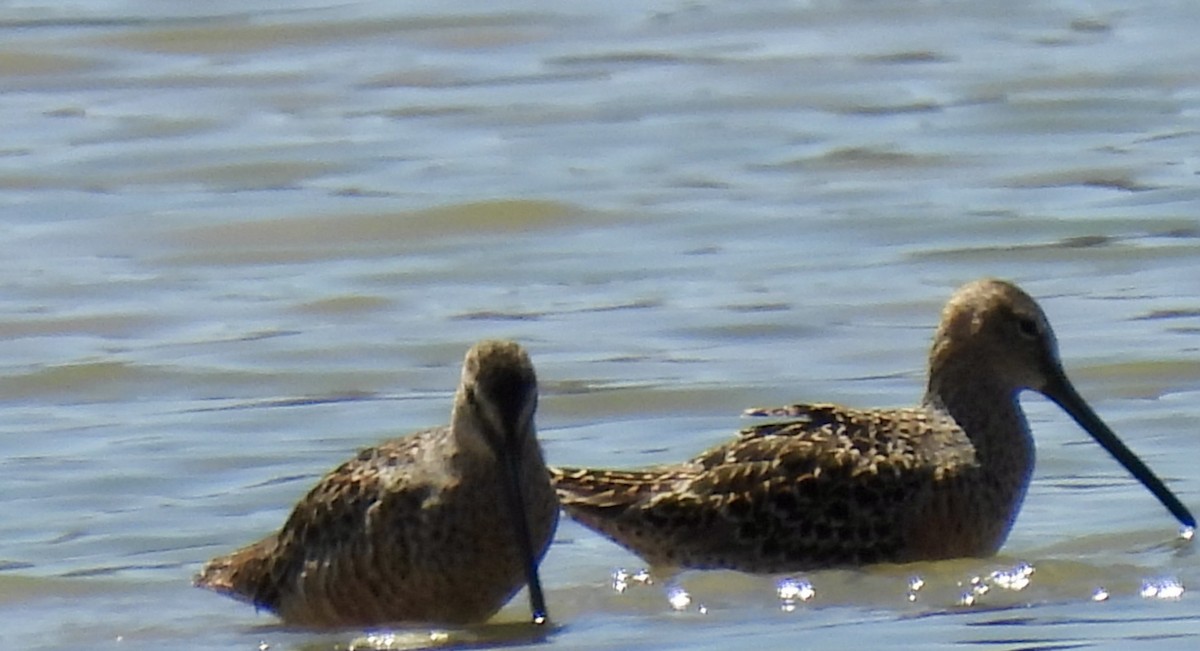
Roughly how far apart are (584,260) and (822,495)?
12.9ft

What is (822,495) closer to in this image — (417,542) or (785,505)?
(785,505)

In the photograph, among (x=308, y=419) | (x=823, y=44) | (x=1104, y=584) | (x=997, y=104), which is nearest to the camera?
(x=1104, y=584)

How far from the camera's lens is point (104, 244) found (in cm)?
1248

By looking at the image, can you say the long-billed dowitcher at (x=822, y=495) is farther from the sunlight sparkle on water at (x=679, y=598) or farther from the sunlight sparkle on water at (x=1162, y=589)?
the sunlight sparkle on water at (x=1162, y=589)

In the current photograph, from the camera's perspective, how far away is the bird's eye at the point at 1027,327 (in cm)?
870

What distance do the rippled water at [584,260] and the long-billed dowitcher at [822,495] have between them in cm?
9

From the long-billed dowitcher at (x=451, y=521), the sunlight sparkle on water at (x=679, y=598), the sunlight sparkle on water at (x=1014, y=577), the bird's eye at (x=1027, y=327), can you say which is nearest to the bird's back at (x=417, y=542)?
the long-billed dowitcher at (x=451, y=521)

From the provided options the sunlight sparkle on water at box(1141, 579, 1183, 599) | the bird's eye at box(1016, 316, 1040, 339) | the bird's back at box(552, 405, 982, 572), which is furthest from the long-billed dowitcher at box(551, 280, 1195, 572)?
the sunlight sparkle on water at box(1141, 579, 1183, 599)

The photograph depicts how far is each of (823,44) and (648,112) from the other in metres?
1.63

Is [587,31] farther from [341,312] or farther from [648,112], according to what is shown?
[341,312]

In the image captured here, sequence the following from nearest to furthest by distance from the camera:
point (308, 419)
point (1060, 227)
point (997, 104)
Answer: point (308, 419)
point (1060, 227)
point (997, 104)

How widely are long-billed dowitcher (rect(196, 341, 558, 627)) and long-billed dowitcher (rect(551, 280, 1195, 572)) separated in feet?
2.44

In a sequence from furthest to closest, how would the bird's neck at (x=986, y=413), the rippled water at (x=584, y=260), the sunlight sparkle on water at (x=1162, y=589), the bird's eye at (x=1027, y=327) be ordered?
the bird's eye at (x=1027, y=327) < the bird's neck at (x=986, y=413) < the rippled water at (x=584, y=260) < the sunlight sparkle on water at (x=1162, y=589)

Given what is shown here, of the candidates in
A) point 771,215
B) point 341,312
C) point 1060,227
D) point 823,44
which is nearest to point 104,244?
point 341,312
